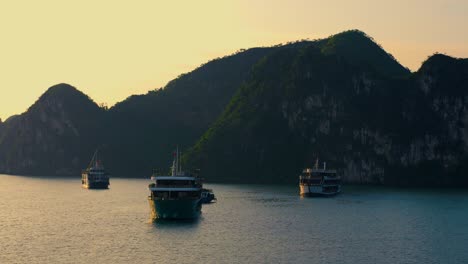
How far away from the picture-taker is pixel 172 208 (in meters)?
135

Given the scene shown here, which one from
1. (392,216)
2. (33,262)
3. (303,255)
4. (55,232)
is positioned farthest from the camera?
(392,216)

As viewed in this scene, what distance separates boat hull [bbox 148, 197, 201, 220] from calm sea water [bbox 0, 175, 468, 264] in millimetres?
1857

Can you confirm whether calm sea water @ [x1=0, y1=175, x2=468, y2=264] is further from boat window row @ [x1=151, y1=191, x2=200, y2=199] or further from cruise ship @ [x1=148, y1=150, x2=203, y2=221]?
boat window row @ [x1=151, y1=191, x2=200, y2=199]

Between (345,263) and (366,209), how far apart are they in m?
84.9

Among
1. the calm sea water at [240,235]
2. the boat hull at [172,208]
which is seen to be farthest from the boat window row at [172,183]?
the calm sea water at [240,235]

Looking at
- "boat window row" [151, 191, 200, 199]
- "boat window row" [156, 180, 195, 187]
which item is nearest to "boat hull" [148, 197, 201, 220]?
"boat window row" [151, 191, 200, 199]

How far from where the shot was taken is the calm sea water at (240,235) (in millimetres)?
102500

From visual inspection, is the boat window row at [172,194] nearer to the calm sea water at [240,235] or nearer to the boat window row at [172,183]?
the boat window row at [172,183]

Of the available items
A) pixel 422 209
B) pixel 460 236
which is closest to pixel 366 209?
pixel 422 209

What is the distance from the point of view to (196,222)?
140 metres

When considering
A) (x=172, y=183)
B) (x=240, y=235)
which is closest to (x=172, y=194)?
(x=172, y=183)

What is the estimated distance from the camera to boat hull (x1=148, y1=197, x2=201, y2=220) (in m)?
134

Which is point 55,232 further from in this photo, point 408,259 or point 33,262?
point 408,259

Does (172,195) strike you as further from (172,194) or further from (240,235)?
(240,235)
